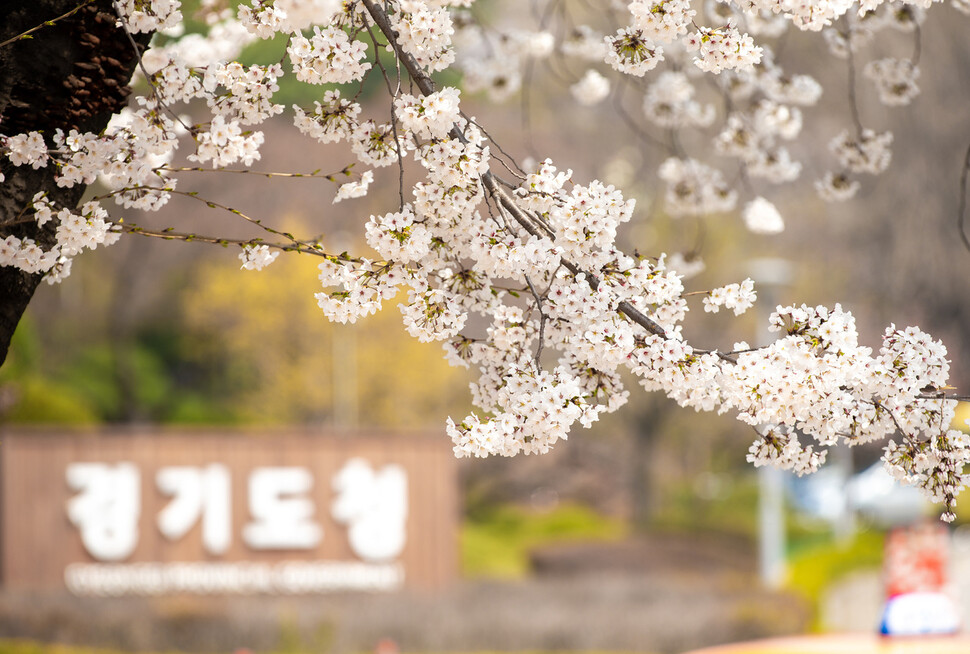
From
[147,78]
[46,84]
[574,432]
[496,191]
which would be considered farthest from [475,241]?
[574,432]

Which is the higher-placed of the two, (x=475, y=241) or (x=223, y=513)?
(x=475, y=241)

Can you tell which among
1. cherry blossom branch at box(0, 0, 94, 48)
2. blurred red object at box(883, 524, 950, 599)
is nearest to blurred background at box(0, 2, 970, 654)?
blurred red object at box(883, 524, 950, 599)

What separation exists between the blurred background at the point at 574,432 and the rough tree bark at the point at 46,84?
20.8 feet

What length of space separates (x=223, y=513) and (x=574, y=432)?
13791mm

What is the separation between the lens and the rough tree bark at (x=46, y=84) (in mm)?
2072

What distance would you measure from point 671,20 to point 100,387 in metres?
21.5

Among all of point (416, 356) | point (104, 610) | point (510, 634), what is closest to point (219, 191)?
point (416, 356)

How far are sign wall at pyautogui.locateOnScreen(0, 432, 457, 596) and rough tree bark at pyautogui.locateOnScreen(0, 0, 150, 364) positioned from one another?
29.3 feet

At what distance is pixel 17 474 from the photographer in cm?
1047

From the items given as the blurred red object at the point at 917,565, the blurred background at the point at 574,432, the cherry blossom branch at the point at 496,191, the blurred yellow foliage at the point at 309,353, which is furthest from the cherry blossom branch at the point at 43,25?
the blurred yellow foliage at the point at 309,353

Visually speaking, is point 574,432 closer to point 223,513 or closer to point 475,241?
point 223,513

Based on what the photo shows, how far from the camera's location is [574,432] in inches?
938

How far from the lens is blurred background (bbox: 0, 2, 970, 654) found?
8.80 m

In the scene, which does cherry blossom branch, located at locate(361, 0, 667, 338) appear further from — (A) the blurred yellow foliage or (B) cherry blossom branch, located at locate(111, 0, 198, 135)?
(A) the blurred yellow foliage
